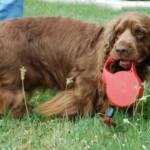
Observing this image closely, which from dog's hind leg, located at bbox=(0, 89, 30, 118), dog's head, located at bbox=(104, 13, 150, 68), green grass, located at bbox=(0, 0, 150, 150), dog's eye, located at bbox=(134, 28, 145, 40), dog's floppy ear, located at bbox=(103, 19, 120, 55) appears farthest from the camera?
dog's hind leg, located at bbox=(0, 89, 30, 118)

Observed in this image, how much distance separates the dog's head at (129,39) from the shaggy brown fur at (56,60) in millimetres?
13

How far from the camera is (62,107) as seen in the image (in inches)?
227

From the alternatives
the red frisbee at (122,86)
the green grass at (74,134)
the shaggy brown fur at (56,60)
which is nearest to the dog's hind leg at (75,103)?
the shaggy brown fur at (56,60)

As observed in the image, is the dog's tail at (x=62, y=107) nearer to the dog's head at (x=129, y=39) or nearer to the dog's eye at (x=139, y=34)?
the dog's head at (x=129, y=39)

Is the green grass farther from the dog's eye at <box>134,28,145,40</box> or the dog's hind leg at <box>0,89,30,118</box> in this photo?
the dog's eye at <box>134,28,145,40</box>

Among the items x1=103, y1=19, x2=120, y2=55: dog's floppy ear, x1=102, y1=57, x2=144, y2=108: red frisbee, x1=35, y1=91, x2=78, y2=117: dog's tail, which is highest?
x1=103, y1=19, x2=120, y2=55: dog's floppy ear

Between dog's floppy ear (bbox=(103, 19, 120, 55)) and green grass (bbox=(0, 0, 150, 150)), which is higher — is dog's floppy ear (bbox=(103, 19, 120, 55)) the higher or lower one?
the higher one

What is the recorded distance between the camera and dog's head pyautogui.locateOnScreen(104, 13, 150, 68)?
524 cm

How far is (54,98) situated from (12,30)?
772 millimetres

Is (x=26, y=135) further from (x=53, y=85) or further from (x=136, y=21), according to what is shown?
(x=136, y=21)

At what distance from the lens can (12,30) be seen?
5.83 m

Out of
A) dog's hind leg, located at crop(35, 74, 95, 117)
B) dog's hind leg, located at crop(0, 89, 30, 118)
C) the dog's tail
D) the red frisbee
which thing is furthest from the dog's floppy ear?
dog's hind leg, located at crop(0, 89, 30, 118)

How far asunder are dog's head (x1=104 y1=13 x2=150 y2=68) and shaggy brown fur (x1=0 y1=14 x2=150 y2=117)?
0.04 feet

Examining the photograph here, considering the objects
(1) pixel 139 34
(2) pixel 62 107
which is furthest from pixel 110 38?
(2) pixel 62 107
